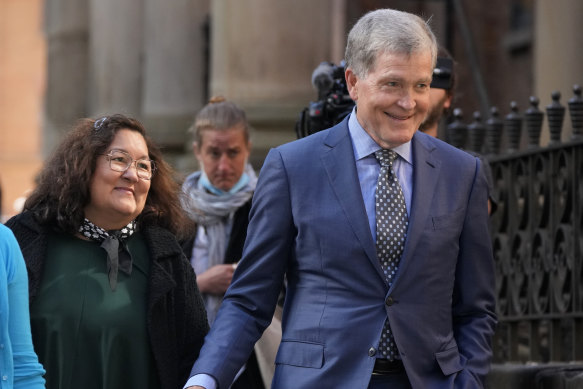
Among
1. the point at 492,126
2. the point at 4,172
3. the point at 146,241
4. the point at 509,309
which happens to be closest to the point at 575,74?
the point at 492,126

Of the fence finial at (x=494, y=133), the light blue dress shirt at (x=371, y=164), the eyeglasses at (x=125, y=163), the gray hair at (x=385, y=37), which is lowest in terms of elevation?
the fence finial at (x=494, y=133)

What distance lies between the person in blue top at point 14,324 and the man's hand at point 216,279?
68.3 inches

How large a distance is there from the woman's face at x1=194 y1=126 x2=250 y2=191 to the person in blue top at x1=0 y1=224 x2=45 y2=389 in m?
2.08

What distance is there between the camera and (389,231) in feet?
12.5

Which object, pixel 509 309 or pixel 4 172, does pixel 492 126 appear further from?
pixel 4 172

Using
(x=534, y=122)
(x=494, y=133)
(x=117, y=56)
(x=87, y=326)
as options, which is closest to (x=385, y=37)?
(x=87, y=326)

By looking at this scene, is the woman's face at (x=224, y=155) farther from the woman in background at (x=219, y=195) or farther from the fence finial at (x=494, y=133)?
the fence finial at (x=494, y=133)

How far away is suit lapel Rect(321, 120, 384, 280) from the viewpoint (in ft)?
12.3

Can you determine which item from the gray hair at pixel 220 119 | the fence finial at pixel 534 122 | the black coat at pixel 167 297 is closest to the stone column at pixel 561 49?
the fence finial at pixel 534 122

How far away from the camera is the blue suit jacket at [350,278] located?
3.76 m

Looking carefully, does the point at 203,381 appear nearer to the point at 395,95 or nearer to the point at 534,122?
the point at 395,95

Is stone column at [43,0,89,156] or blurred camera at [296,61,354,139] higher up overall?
blurred camera at [296,61,354,139]

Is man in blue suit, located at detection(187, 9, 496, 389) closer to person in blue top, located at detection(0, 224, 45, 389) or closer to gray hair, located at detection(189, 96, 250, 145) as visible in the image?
person in blue top, located at detection(0, 224, 45, 389)

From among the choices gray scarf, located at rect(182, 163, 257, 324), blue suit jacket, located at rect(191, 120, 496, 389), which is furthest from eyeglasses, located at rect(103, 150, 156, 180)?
gray scarf, located at rect(182, 163, 257, 324)
